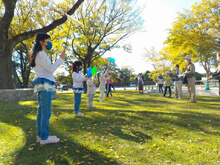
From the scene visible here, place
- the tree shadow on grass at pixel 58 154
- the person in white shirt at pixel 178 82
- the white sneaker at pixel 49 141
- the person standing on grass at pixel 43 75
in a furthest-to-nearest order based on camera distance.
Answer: the person in white shirt at pixel 178 82, the white sneaker at pixel 49 141, the person standing on grass at pixel 43 75, the tree shadow on grass at pixel 58 154

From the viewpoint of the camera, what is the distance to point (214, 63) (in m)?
44.6

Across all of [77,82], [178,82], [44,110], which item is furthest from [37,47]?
[178,82]

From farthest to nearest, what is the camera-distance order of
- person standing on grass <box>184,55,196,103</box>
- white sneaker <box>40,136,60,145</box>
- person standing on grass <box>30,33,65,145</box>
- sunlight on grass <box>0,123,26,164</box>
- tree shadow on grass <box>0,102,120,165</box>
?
person standing on grass <box>184,55,196,103</box>
white sneaker <box>40,136,60,145</box>
person standing on grass <box>30,33,65,145</box>
sunlight on grass <box>0,123,26,164</box>
tree shadow on grass <box>0,102,120,165</box>

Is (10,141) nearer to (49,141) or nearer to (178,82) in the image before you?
(49,141)

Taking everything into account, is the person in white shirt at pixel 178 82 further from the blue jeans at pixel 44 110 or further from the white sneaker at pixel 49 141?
the blue jeans at pixel 44 110

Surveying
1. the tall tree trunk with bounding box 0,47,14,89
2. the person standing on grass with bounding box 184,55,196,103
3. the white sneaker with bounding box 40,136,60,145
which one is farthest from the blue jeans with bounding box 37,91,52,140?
the tall tree trunk with bounding box 0,47,14,89

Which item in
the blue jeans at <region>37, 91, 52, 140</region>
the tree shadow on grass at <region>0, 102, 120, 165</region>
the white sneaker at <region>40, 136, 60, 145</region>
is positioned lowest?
the tree shadow on grass at <region>0, 102, 120, 165</region>

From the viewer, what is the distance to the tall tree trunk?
38.9 feet

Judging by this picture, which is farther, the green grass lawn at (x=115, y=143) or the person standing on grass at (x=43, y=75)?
the person standing on grass at (x=43, y=75)

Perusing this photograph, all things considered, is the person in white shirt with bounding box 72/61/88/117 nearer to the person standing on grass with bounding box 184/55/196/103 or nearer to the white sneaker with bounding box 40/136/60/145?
the white sneaker with bounding box 40/136/60/145

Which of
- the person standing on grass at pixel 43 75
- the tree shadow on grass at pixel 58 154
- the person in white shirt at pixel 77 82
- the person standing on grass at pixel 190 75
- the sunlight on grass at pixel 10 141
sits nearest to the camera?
the tree shadow on grass at pixel 58 154

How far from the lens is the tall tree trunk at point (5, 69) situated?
11.9 m

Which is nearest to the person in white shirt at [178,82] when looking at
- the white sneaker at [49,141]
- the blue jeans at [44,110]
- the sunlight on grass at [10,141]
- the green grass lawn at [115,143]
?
the green grass lawn at [115,143]

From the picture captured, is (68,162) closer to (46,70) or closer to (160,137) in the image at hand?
(46,70)
